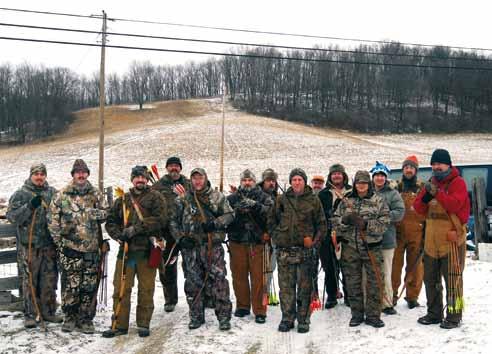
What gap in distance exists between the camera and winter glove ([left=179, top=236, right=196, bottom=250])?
616 centimetres

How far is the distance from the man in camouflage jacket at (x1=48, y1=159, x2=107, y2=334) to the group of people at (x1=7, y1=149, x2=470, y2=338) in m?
0.01

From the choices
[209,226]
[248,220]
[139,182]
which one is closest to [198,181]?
[209,226]

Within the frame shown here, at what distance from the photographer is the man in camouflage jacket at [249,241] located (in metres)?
6.46

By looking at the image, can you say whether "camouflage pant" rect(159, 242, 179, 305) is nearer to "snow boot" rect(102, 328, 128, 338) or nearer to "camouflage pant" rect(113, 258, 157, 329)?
"camouflage pant" rect(113, 258, 157, 329)

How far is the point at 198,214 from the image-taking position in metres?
6.27

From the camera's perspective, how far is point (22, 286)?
6.34m

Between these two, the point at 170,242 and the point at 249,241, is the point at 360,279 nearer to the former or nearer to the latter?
the point at 249,241

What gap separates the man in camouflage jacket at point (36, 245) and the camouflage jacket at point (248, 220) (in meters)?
2.38

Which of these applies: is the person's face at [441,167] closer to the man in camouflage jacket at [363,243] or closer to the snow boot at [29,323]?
the man in camouflage jacket at [363,243]

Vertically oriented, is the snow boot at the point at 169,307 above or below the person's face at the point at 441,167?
below

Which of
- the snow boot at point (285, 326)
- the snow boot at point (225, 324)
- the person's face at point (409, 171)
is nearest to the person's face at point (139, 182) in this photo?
the snow boot at point (225, 324)

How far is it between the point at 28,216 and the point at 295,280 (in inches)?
Answer: 135

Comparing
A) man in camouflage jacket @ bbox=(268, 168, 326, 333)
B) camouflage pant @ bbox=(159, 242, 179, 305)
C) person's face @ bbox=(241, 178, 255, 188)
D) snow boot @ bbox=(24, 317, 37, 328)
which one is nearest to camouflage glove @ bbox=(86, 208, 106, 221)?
camouflage pant @ bbox=(159, 242, 179, 305)

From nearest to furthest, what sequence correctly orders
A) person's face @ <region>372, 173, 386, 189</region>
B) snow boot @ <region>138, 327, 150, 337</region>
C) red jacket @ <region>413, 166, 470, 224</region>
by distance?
red jacket @ <region>413, 166, 470, 224</region>
snow boot @ <region>138, 327, 150, 337</region>
person's face @ <region>372, 173, 386, 189</region>
